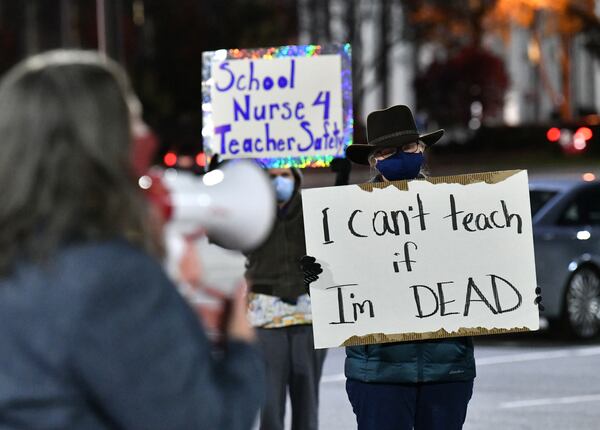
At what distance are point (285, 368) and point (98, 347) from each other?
16.6ft

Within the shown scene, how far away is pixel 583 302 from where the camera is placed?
44.2 feet

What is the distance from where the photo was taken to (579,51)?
63.6 m

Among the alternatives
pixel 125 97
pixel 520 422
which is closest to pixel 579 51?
pixel 520 422

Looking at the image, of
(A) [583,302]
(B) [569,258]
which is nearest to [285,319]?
(B) [569,258]

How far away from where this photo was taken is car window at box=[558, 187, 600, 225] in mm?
13727

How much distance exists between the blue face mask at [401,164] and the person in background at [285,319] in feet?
5.27

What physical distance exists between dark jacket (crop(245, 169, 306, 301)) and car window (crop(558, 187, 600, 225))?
6416 millimetres

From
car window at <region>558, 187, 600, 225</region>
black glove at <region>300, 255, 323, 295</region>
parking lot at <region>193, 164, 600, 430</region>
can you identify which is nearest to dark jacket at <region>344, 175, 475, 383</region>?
black glove at <region>300, 255, 323, 295</region>

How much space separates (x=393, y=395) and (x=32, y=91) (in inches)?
129

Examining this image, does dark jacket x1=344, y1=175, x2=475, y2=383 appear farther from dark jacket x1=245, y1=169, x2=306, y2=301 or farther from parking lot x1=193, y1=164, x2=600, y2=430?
parking lot x1=193, y1=164, x2=600, y2=430

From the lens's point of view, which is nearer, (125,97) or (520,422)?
(125,97)

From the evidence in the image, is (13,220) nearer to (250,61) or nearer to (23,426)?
(23,426)

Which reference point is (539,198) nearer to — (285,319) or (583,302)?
(583,302)

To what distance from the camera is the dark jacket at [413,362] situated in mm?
5629
